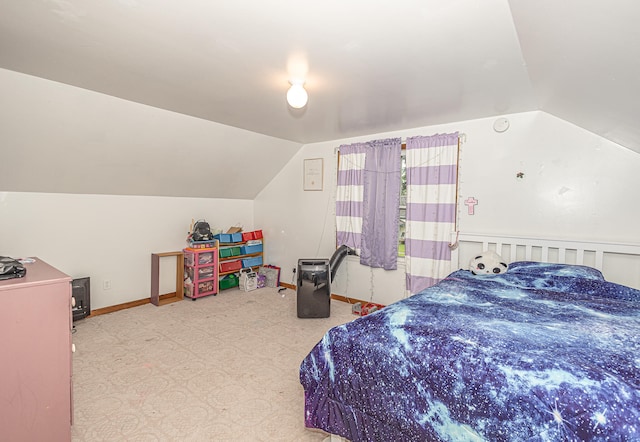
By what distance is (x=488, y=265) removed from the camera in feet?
A: 9.62

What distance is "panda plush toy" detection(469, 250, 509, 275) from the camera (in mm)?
2906

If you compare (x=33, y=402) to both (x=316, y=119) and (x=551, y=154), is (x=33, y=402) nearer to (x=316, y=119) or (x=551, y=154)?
(x=316, y=119)

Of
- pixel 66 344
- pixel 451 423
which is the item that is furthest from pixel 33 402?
pixel 451 423

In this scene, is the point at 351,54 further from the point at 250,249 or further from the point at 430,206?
the point at 250,249

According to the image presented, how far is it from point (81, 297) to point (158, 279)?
2.88 feet

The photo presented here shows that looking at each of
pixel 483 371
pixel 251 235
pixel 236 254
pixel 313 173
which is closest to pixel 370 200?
pixel 313 173

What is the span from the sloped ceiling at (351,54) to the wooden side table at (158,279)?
205cm

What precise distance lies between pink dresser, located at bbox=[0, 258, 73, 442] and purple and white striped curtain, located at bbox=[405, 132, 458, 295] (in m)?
3.15

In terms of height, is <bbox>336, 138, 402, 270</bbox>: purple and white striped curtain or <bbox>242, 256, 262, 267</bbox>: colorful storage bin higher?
<bbox>336, 138, 402, 270</bbox>: purple and white striped curtain

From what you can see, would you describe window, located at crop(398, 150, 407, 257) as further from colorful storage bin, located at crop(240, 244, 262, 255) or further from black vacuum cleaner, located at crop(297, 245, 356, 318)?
colorful storage bin, located at crop(240, 244, 262, 255)

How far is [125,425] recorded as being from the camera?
195 cm

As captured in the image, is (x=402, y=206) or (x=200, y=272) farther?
(x=200, y=272)

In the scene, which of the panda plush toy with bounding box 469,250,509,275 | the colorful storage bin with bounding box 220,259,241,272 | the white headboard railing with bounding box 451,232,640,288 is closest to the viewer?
the white headboard railing with bounding box 451,232,640,288

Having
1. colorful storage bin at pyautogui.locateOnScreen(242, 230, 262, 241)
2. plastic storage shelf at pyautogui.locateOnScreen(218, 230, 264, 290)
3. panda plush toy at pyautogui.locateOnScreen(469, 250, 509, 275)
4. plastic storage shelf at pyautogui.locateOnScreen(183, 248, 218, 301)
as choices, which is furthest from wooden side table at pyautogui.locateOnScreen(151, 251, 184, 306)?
panda plush toy at pyautogui.locateOnScreen(469, 250, 509, 275)
